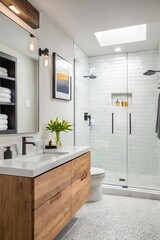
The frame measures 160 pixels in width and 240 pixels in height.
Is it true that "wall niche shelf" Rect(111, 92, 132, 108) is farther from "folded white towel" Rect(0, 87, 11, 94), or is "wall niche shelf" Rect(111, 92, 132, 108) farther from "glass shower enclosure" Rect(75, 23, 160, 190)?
"folded white towel" Rect(0, 87, 11, 94)

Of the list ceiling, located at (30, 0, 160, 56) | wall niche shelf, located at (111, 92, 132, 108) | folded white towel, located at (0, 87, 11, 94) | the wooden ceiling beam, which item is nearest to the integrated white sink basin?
folded white towel, located at (0, 87, 11, 94)

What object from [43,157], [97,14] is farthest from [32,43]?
[43,157]

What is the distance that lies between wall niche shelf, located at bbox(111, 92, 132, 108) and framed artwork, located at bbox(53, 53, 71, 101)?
137 centimetres

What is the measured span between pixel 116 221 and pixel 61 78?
1.96 m

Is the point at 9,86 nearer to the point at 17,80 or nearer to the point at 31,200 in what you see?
the point at 17,80

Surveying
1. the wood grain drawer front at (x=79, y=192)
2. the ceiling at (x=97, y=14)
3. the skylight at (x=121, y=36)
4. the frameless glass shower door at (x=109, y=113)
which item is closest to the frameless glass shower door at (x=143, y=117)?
the frameless glass shower door at (x=109, y=113)

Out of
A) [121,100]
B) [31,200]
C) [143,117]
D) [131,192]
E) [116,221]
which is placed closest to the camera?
[31,200]

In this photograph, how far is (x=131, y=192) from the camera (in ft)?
10.2

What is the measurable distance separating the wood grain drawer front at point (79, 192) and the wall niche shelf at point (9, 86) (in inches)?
33.4

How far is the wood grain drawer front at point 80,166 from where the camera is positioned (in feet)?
6.73

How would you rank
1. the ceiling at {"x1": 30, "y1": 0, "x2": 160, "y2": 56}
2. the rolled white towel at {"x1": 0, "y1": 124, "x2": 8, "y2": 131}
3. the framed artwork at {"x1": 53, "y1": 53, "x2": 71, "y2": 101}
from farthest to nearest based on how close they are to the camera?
the framed artwork at {"x1": 53, "y1": 53, "x2": 71, "y2": 101}
the ceiling at {"x1": 30, "y1": 0, "x2": 160, "y2": 56}
the rolled white towel at {"x1": 0, "y1": 124, "x2": 8, "y2": 131}

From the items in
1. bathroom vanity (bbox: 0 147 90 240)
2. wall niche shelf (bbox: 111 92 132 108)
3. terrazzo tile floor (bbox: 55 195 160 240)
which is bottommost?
terrazzo tile floor (bbox: 55 195 160 240)

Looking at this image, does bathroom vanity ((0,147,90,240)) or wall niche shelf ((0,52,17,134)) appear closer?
bathroom vanity ((0,147,90,240))

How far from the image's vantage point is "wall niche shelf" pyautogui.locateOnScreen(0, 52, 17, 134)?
186 centimetres
